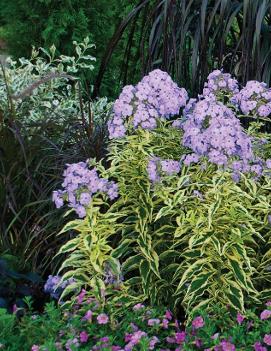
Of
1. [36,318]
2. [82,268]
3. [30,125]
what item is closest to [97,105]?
[30,125]

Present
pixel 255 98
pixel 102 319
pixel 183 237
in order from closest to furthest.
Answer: pixel 102 319
pixel 183 237
pixel 255 98

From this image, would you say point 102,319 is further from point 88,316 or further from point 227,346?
point 227,346

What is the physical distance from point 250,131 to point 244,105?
13 cm

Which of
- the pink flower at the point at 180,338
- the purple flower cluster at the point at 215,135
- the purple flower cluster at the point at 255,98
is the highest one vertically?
the purple flower cluster at the point at 255,98

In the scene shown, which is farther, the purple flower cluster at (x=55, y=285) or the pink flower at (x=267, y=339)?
the purple flower cluster at (x=55, y=285)

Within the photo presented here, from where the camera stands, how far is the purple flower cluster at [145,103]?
9.53 feet

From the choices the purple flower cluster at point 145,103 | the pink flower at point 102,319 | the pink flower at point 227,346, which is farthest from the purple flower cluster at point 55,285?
the pink flower at point 227,346

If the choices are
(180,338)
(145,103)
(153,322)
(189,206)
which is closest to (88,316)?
(153,322)

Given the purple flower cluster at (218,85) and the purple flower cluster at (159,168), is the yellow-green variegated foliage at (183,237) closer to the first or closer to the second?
the purple flower cluster at (159,168)

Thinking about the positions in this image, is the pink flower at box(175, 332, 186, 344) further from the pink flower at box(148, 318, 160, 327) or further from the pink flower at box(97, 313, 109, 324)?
the pink flower at box(97, 313, 109, 324)

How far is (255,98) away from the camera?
3039 millimetres

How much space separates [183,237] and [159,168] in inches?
12.6

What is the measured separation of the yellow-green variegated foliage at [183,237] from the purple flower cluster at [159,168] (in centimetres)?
3

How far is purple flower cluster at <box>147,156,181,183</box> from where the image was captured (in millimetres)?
2785
